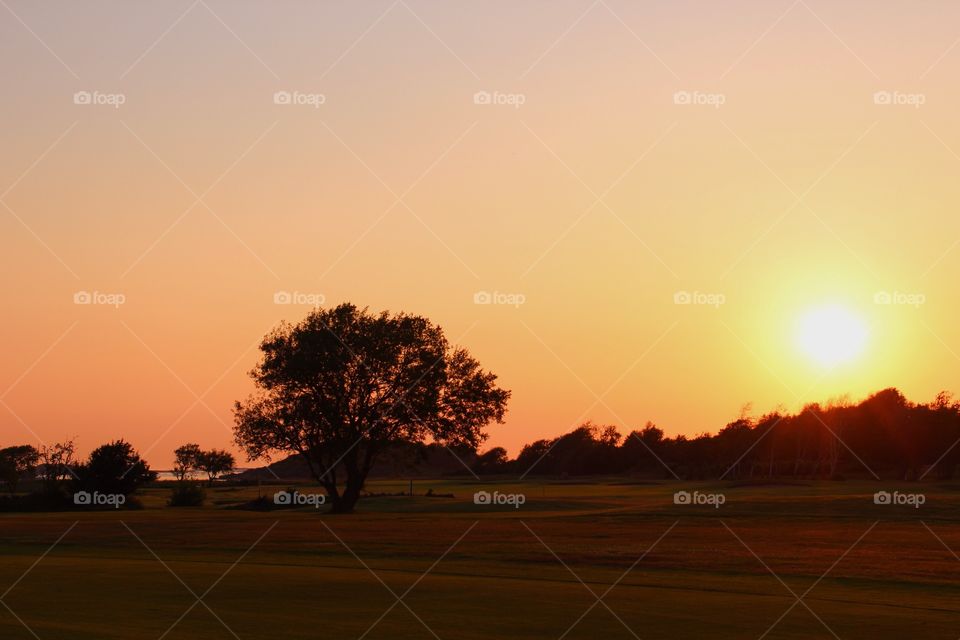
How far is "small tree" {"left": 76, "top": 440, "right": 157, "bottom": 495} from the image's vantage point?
102 meters

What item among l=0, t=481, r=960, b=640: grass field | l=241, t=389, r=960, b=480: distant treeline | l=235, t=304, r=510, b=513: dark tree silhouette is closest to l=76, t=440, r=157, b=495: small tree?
l=241, t=389, r=960, b=480: distant treeline

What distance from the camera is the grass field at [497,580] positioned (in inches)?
743

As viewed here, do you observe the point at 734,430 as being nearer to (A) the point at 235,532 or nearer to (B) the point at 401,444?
(B) the point at 401,444

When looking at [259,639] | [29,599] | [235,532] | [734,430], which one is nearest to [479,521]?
[235,532]

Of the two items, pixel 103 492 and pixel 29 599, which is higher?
pixel 103 492

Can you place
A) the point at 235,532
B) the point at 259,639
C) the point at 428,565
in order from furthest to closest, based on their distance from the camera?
the point at 235,532 → the point at 428,565 → the point at 259,639

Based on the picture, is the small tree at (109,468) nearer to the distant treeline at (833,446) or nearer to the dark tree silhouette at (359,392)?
the distant treeline at (833,446)

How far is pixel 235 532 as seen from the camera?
51.8 m

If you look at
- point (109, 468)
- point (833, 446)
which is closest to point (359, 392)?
point (109, 468)

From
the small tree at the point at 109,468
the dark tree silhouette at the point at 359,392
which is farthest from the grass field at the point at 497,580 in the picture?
the small tree at the point at 109,468

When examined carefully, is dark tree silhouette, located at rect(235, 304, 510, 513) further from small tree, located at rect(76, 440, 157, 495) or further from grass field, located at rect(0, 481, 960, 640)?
small tree, located at rect(76, 440, 157, 495)

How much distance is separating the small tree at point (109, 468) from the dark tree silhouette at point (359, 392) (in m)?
32.0

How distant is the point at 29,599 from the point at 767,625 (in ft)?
45.9

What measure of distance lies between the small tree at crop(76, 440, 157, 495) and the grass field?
153ft
